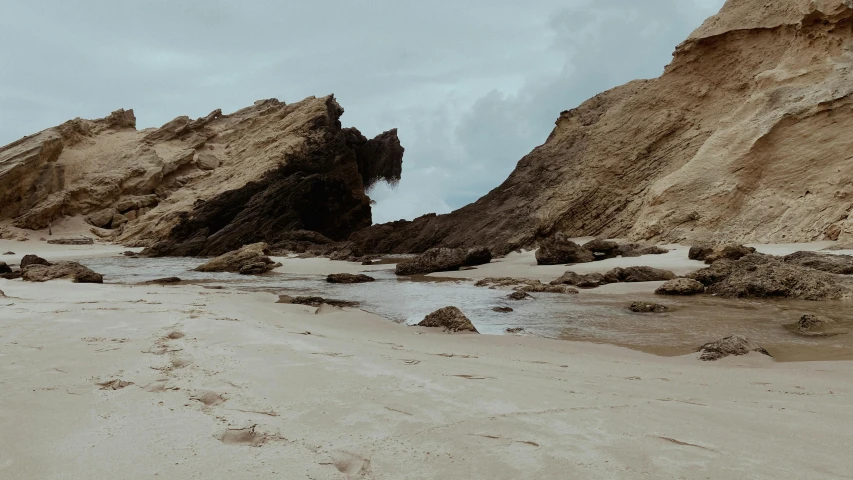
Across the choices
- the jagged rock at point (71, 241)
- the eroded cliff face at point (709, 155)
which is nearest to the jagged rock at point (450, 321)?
the eroded cliff face at point (709, 155)

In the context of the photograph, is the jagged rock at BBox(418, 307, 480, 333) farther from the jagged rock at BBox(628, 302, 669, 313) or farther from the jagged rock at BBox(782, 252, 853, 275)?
the jagged rock at BBox(782, 252, 853, 275)

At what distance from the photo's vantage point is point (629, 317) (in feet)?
23.3

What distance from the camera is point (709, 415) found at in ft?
8.22

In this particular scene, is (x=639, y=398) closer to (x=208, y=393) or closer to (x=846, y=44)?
(x=208, y=393)

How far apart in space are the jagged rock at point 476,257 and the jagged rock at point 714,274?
26.7 ft

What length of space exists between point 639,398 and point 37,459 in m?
2.69

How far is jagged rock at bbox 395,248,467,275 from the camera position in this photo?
15806 mm

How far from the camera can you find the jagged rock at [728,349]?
4566 millimetres

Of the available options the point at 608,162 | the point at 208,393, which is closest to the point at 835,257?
the point at 208,393

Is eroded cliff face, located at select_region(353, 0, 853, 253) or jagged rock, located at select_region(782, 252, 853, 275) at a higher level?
eroded cliff face, located at select_region(353, 0, 853, 253)

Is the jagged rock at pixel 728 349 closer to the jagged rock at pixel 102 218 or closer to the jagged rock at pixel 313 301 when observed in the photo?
the jagged rock at pixel 313 301

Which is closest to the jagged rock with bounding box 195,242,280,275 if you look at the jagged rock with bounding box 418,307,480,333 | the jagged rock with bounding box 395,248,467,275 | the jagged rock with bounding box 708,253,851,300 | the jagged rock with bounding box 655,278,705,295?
the jagged rock with bounding box 395,248,467,275

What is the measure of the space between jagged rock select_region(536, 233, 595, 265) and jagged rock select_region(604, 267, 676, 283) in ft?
11.6

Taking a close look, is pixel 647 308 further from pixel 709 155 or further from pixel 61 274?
pixel 709 155
